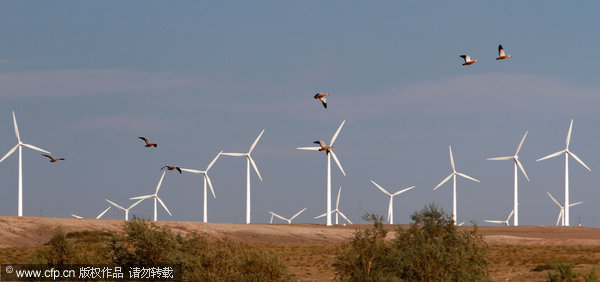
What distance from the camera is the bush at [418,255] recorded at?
42.2 m

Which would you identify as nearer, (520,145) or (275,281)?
(275,281)

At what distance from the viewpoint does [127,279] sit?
45.8 m

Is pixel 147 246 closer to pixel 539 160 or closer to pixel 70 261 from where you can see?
pixel 70 261

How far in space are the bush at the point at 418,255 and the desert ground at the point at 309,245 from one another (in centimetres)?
904

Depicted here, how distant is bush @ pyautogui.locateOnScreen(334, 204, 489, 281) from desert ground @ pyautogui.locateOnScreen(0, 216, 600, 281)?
9.04 meters

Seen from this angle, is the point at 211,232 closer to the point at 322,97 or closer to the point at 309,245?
the point at 309,245

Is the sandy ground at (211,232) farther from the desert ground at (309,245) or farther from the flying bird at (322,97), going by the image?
the flying bird at (322,97)

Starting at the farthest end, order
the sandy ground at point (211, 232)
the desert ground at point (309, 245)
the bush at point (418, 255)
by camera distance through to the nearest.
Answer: the sandy ground at point (211, 232) < the desert ground at point (309, 245) < the bush at point (418, 255)

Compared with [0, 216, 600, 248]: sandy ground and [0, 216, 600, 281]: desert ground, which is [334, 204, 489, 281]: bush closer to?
[0, 216, 600, 281]: desert ground

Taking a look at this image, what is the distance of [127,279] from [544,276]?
32.7 meters

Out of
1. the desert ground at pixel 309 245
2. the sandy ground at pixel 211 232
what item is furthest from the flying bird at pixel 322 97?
the sandy ground at pixel 211 232

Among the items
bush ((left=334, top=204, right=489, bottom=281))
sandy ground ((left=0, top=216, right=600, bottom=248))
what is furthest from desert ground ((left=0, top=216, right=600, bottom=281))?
bush ((left=334, top=204, right=489, bottom=281))

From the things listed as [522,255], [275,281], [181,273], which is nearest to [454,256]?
[275,281]

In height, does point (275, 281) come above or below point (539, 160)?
below
